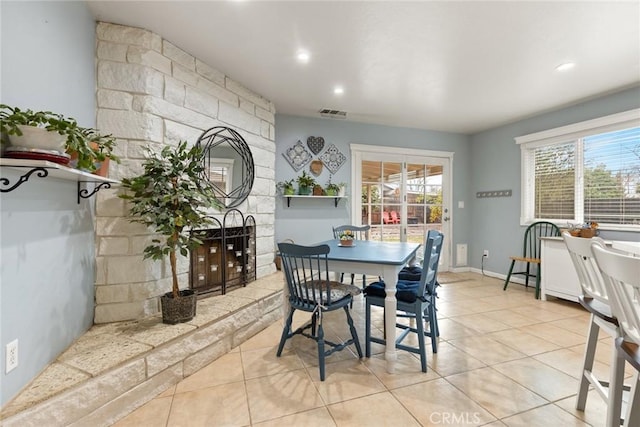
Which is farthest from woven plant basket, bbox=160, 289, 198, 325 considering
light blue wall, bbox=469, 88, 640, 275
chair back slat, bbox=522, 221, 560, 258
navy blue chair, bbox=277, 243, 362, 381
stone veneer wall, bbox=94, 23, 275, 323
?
light blue wall, bbox=469, 88, 640, 275

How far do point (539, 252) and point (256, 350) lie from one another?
3.93 meters

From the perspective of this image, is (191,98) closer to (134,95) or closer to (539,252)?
(134,95)

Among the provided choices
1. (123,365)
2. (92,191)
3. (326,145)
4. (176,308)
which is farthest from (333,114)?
(123,365)

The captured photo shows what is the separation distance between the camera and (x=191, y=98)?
2.54 meters

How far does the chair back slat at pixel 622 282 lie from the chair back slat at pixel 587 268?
1.14ft

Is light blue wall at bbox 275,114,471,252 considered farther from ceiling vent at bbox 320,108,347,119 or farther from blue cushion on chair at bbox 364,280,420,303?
blue cushion on chair at bbox 364,280,420,303

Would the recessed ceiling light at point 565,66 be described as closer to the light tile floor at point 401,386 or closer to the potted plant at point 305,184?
the light tile floor at point 401,386

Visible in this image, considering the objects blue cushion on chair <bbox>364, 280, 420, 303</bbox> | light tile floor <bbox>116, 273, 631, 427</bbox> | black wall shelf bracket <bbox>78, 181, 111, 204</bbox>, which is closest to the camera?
light tile floor <bbox>116, 273, 631, 427</bbox>

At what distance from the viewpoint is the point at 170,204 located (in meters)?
2.03

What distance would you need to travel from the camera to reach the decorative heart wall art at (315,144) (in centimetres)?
421

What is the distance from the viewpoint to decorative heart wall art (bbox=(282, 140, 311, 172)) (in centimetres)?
409

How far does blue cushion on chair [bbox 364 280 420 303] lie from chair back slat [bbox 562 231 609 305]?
0.91 m

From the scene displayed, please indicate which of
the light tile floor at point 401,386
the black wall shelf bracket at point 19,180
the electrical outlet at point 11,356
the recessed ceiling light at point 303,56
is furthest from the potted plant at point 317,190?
the electrical outlet at point 11,356

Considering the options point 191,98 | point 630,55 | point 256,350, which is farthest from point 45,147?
point 630,55
